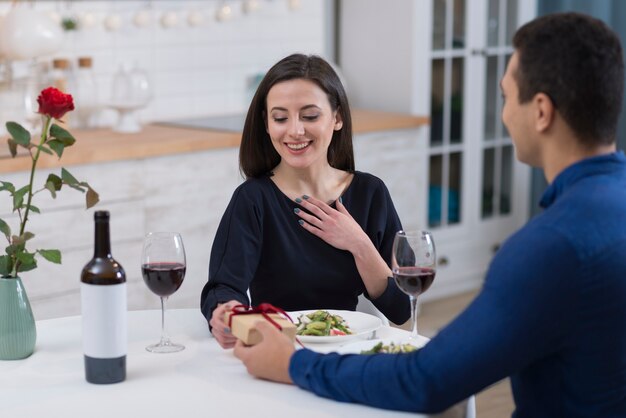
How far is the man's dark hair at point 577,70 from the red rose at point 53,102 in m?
0.74

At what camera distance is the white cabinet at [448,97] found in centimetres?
482

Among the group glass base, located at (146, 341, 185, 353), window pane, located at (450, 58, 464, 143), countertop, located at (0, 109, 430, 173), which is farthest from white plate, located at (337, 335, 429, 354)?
window pane, located at (450, 58, 464, 143)

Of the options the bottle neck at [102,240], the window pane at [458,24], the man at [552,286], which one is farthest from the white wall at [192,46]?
the man at [552,286]

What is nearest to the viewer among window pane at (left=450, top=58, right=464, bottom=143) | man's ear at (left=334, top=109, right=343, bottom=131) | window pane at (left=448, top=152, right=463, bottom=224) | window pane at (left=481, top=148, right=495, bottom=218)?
man's ear at (left=334, top=109, right=343, bottom=131)

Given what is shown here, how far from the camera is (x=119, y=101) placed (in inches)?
156

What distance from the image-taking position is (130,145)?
3.60 m

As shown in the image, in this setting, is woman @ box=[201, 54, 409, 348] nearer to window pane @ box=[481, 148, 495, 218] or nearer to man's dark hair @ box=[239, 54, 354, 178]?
man's dark hair @ box=[239, 54, 354, 178]

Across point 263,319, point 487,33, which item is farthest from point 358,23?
point 263,319

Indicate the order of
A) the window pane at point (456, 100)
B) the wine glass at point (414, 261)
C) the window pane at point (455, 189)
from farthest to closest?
the window pane at point (455, 189)
the window pane at point (456, 100)
the wine glass at point (414, 261)

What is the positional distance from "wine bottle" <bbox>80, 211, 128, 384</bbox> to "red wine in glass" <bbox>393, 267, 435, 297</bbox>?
0.49m

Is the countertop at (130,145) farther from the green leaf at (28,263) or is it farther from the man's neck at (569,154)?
the man's neck at (569,154)

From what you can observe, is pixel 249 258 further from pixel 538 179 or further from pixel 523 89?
pixel 538 179

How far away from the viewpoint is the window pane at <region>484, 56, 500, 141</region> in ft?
17.1

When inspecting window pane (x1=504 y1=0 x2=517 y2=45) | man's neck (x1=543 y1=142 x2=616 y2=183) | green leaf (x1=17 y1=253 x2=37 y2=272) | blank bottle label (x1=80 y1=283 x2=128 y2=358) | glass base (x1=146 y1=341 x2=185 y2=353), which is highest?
window pane (x1=504 y1=0 x2=517 y2=45)
